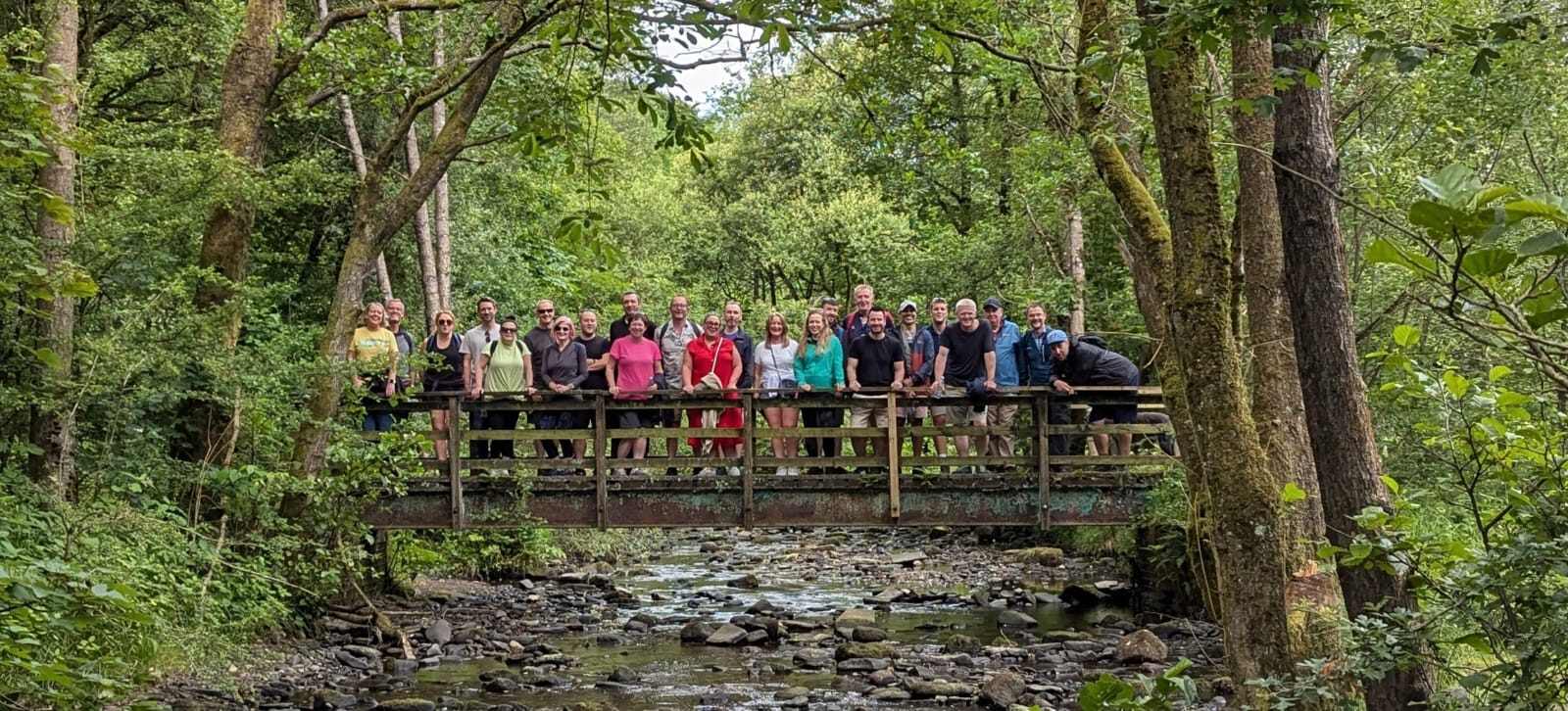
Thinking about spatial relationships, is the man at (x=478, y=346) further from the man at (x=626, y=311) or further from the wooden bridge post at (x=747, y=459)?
the wooden bridge post at (x=747, y=459)

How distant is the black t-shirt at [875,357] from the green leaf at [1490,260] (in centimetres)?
1140

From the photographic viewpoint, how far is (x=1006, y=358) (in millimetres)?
14094

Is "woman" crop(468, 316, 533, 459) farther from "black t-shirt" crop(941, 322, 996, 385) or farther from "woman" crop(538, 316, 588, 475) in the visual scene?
"black t-shirt" crop(941, 322, 996, 385)

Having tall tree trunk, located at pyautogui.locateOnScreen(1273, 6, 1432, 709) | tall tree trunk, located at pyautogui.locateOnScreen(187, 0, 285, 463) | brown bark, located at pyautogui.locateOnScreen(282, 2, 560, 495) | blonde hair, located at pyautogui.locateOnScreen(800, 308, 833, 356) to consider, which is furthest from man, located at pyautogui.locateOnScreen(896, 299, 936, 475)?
tall tree trunk, located at pyautogui.locateOnScreen(1273, 6, 1432, 709)

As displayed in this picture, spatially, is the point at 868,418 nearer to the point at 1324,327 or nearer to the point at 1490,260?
the point at 1324,327

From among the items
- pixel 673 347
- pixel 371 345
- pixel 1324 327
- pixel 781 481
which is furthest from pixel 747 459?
pixel 1324 327

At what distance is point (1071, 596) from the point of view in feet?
57.1

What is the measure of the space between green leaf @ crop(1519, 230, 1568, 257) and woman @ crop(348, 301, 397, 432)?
40.1 ft

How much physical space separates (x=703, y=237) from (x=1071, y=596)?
808 inches

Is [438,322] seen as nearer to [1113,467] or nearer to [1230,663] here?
[1113,467]

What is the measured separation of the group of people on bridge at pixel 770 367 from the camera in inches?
540

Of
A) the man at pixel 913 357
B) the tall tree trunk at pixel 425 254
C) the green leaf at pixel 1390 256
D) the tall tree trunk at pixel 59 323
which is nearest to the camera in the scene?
the green leaf at pixel 1390 256

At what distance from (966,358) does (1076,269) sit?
757 centimetres

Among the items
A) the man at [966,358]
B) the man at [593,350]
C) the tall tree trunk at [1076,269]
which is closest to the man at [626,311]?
the man at [593,350]
